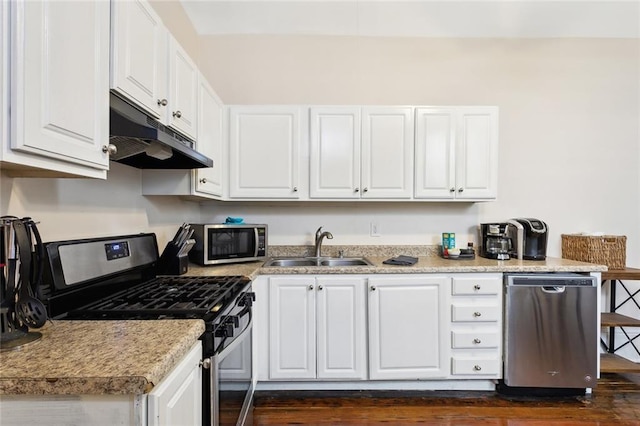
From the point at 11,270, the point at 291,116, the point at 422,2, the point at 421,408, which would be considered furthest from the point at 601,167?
the point at 11,270

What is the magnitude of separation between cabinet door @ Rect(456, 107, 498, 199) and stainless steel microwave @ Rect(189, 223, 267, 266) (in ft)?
5.30

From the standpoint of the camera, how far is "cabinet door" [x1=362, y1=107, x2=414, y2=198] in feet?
7.71

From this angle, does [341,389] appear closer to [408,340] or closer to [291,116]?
[408,340]

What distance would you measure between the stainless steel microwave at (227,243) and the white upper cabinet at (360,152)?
557 mm

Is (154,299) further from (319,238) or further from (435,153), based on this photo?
(435,153)

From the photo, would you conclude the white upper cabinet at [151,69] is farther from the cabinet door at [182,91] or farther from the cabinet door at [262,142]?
the cabinet door at [262,142]

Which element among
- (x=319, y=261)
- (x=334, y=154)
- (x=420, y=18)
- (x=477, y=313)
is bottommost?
(x=477, y=313)

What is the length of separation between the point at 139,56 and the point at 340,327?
186cm

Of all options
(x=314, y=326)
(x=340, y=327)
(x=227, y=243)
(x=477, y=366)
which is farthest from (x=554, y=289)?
(x=227, y=243)

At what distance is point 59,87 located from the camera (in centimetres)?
82

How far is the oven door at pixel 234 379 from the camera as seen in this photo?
3.65 ft

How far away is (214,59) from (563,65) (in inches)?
122

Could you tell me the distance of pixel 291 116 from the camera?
92.6 inches

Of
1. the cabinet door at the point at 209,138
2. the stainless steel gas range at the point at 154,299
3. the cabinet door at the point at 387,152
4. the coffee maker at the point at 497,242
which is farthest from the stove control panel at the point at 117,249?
the coffee maker at the point at 497,242
